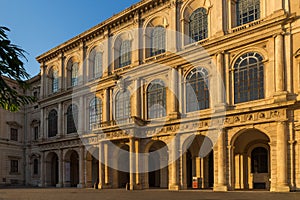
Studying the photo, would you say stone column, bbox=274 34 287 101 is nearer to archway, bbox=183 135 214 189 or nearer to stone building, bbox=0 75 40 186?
archway, bbox=183 135 214 189

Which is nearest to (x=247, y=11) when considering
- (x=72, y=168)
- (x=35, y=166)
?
(x=72, y=168)

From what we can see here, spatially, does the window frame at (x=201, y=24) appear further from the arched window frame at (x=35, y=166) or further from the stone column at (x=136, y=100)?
the arched window frame at (x=35, y=166)

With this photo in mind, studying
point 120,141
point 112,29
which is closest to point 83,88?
point 112,29

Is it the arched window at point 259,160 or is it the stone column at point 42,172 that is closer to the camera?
the arched window at point 259,160

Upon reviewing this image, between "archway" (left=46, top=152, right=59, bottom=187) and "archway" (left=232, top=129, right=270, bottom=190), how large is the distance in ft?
83.4

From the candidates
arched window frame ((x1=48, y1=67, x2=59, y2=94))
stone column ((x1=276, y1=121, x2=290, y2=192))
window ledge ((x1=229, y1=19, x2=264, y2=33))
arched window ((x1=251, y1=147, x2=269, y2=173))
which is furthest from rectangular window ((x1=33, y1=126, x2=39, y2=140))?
stone column ((x1=276, y1=121, x2=290, y2=192))

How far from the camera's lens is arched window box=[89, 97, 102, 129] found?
1588 inches

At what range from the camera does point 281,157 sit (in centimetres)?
2439

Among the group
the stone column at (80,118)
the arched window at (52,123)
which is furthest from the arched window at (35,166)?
the stone column at (80,118)

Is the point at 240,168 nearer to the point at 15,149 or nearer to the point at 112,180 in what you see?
the point at 112,180

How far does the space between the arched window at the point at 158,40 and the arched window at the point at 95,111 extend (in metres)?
8.99

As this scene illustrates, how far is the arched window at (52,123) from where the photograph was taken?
153 ft

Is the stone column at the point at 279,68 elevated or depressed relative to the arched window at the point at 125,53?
depressed

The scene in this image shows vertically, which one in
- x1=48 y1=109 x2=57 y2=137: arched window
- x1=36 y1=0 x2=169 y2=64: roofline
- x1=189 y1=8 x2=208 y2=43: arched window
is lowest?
x1=48 y1=109 x2=57 y2=137: arched window
